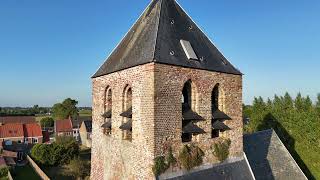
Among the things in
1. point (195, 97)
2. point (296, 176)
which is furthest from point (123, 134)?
point (296, 176)

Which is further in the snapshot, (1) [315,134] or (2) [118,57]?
(1) [315,134]

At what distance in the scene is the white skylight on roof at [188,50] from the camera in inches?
387

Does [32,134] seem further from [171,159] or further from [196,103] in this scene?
[171,159]

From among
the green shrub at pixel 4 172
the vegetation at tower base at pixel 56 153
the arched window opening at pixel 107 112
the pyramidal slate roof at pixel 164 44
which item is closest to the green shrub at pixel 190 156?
the pyramidal slate roof at pixel 164 44

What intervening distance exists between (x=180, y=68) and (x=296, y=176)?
7883 mm

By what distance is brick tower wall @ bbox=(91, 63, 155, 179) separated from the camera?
342 inches

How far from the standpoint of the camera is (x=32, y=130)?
194ft

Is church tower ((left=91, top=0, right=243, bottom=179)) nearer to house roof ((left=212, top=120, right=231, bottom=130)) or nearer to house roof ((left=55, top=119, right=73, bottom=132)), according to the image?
house roof ((left=212, top=120, right=231, bottom=130))

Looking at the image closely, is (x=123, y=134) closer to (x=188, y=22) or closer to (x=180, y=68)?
(x=180, y=68)

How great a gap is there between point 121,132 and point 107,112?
4.95ft

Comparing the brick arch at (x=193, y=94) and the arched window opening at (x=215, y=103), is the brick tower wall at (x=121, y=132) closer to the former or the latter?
the brick arch at (x=193, y=94)

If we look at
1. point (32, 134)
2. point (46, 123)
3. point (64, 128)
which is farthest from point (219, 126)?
point (46, 123)

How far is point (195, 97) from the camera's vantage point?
9.87m

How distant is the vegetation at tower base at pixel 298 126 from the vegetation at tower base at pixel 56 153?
77.0 feet
